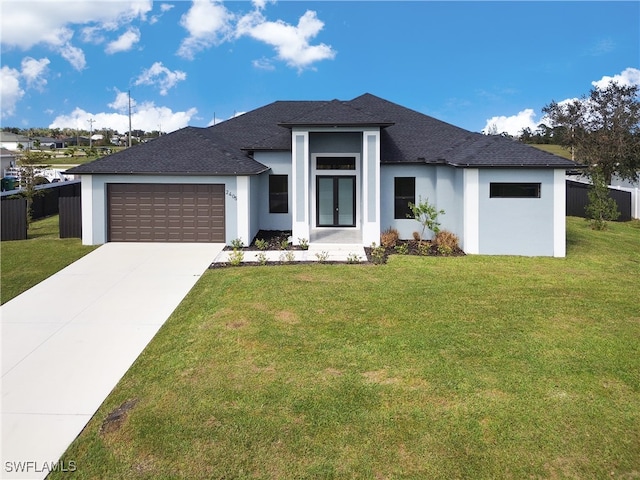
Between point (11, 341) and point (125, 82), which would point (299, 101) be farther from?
point (125, 82)

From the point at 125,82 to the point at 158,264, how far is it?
49.7m

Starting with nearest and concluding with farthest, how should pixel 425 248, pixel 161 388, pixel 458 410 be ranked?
pixel 458 410, pixel 161 388, pixel 425 248

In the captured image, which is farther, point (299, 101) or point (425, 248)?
point (299, 101)

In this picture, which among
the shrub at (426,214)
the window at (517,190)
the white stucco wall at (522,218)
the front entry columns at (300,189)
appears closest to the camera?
the white stucco wall at (522,218)

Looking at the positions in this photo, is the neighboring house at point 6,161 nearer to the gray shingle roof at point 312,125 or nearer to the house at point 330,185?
the gray shingle roof at point 312,125

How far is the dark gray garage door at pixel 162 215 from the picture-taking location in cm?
1659

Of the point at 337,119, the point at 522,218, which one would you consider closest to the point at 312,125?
the point at 337,119

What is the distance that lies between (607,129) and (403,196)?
2427cm

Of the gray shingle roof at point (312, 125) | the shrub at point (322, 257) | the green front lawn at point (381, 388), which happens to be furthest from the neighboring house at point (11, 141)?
the green front lawn at point (381, 388)

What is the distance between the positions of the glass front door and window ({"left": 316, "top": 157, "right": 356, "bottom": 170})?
40cm

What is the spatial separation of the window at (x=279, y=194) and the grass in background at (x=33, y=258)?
6947 millimetres

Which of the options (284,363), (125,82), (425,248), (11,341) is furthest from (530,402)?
(125,82)

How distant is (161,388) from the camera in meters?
6.48

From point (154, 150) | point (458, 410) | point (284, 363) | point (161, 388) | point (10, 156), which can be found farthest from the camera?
point (10, 156)
